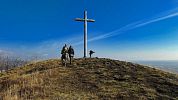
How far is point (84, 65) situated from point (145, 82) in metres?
9.13

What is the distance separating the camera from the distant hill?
1928 centimetres

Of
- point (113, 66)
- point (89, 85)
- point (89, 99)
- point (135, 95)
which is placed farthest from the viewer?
point (113, 66)

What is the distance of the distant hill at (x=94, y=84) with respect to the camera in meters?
19.3

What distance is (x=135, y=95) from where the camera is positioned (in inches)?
779

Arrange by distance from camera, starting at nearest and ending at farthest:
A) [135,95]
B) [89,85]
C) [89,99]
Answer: [89,99] < [135,95] < [89,85]

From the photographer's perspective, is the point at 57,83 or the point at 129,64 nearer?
the point at 57,83

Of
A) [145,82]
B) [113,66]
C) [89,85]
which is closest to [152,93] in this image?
[145,82]

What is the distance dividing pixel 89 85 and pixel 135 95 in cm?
425

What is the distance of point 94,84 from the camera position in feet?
74.1

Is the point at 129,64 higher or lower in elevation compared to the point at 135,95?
higher

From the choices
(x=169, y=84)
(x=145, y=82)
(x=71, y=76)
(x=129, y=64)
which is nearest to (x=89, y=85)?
(x=71, y=76)

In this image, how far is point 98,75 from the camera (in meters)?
25.8

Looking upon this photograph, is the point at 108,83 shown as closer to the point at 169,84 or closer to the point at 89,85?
the point at 89,85

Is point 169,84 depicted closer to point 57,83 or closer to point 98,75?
point 98,75
